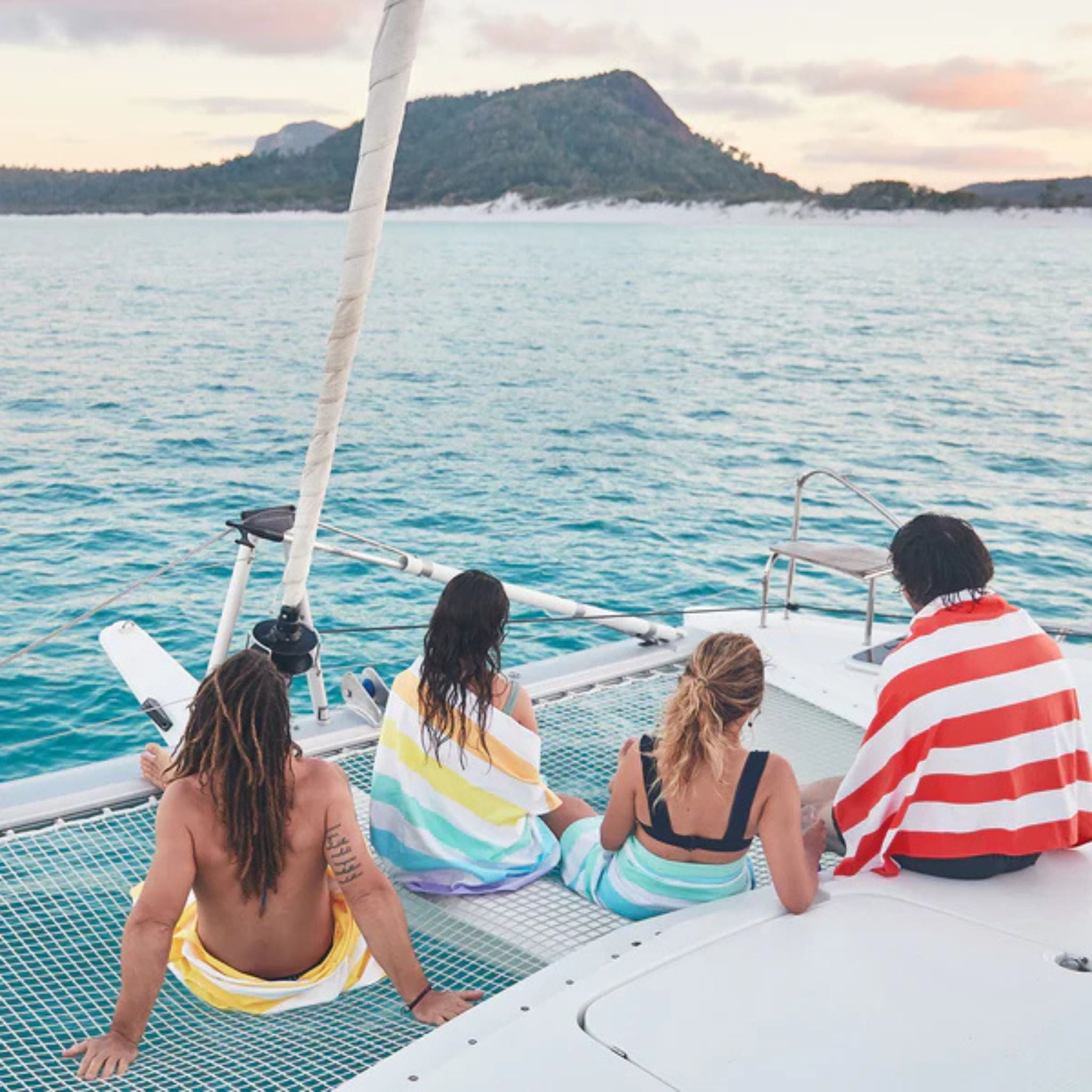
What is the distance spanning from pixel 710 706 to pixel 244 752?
1.08m

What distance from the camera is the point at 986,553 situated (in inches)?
134

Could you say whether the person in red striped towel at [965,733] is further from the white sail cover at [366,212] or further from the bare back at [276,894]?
the white sail cover at [366,212]

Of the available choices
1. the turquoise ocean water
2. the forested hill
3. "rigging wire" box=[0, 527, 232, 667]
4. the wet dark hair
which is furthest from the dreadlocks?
the forested hill

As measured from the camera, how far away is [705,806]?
3.24 m

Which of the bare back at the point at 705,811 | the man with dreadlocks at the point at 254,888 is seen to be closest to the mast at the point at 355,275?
the man with dreadlocks at the point at 254,888

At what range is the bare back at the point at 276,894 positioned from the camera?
9.32 ft

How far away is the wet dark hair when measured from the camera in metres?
3.45

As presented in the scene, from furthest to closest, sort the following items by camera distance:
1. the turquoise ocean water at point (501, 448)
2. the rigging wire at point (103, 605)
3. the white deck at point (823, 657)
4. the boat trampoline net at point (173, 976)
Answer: the turquoise ocean water at point (501, 448) → the white deck at point (823, 657) → the rigging wire at point (103, 605) → the boat trampoline net at point (173, 976)

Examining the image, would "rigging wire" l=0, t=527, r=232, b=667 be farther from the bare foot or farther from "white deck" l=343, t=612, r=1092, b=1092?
"white deck" l=343, t=612, r=1092, b=1092

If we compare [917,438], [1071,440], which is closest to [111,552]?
[917,438]

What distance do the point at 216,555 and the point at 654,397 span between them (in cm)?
1554

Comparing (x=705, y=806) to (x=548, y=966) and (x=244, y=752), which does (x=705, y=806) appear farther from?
(x=244, y=752)

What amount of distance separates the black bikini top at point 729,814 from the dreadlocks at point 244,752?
3.02 ft

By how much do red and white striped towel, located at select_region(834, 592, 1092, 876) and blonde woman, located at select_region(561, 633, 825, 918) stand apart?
30cm
